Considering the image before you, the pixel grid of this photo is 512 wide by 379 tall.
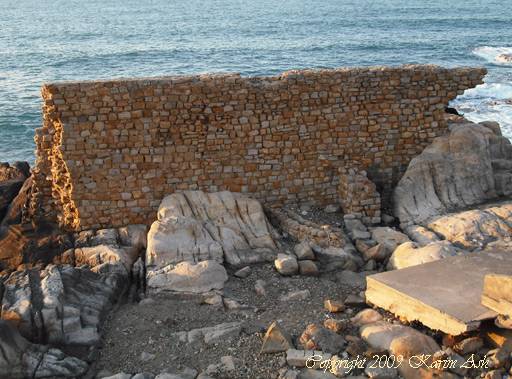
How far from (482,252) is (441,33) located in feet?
153

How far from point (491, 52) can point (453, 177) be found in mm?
33984

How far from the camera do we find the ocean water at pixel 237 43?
3039 centimetres

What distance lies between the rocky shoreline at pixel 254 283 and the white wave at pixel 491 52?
28.6m

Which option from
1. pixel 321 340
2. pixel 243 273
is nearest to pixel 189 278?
pixel 243 273

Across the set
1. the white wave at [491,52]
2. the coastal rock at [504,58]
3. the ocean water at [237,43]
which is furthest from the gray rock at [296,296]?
the coastal rock at [504,58]

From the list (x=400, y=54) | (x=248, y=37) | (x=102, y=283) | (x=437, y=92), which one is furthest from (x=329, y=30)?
(x=102, y=283)

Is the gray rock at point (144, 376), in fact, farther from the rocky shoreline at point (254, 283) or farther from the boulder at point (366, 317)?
the boulder at point (366, 317)

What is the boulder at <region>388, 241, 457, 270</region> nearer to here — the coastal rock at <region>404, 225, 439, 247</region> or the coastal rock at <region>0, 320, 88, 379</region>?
the coastal rock at <region>404, 225, 439, 247</region>

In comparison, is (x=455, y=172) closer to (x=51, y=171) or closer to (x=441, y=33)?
(x=51, y=171)

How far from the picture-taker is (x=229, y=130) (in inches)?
469

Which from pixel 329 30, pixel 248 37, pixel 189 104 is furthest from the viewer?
pixel 329 30

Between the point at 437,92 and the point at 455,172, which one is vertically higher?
the point at 437,92

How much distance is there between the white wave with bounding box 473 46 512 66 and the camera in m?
39.9

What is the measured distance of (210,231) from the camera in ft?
37.1
